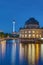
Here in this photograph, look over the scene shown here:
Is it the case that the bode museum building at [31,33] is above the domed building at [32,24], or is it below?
below

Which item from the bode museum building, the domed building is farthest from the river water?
the domed building

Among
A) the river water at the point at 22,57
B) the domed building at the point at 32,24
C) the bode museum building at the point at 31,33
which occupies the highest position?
the domed building at the point at 32,24

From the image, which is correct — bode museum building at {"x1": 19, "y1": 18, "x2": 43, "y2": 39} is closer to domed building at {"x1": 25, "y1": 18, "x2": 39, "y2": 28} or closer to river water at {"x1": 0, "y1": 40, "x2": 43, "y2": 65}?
domed building at {"x1": 25, "y1": 18, "x2": 39, "y2": 28}

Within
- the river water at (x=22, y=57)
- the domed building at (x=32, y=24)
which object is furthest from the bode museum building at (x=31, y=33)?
the river water at (x=22, y=57)

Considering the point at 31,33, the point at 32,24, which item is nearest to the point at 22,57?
the point at 31,33

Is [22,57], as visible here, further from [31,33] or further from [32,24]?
[32,24]

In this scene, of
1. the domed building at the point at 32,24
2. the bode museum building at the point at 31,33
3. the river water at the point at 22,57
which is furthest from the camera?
the domed building at the point at 32,24

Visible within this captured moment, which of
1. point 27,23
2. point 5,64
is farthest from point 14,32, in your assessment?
point 5,64

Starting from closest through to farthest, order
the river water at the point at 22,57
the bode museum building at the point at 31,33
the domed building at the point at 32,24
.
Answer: the river water at the point at 22,57 < the bode museum building at the point at 31,33 < the domed building at the point at 32,24

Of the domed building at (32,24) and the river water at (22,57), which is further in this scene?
the domed building at (32,24)

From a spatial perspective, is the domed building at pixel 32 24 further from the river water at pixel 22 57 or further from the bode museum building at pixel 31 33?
the river water at pixel 22 57

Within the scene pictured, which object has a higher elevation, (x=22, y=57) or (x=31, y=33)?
(x=31, y=33)

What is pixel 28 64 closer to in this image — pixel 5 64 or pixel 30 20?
pixel 5 64

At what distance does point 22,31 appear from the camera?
120 metres
